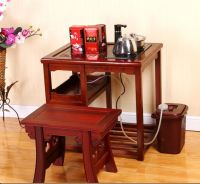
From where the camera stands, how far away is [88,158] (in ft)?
8.22

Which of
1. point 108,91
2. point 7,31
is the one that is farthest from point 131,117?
point 7,31

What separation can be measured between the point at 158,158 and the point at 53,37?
136 cm

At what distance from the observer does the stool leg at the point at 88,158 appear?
2465mm

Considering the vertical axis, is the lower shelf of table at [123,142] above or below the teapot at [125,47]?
below

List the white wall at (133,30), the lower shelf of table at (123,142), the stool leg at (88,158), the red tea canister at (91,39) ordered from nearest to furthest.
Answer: the stool leg at (88,158), the red tea canister at (91,39), the lower shelf of table at (123,142), the white wall at (133,30)

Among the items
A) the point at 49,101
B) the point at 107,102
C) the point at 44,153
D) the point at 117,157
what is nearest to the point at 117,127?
the point at 107,102

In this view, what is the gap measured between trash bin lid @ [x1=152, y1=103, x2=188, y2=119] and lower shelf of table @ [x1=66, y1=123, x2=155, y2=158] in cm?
28

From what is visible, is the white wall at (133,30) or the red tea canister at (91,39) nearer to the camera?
the red tea canister at (91,39)

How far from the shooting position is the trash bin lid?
2949mm

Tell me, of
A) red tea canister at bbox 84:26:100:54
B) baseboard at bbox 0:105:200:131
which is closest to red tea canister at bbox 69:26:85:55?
red tea canister at bbox 84:26:100:54

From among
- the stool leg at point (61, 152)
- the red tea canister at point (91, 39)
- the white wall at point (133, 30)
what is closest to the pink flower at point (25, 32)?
the white wall at point (133, 30)

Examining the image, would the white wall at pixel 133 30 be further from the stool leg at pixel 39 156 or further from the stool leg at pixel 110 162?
the stool leg at pixel 39 156

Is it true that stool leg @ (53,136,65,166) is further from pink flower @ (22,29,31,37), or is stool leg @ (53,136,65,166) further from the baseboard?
pink flower @ (22,29,31,37)

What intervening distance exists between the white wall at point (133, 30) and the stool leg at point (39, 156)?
111 cm
